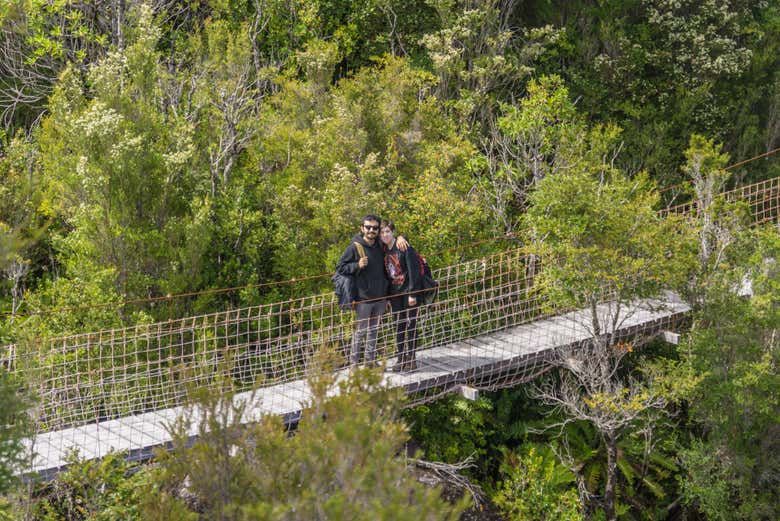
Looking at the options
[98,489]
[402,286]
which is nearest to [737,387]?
[402,286]

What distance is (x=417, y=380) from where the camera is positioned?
948 centimetres

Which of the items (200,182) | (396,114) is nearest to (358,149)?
(396,114)

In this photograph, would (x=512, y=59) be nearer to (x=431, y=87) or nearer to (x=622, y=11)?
(x=431, y=87)

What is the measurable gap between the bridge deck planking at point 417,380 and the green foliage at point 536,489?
1.19m

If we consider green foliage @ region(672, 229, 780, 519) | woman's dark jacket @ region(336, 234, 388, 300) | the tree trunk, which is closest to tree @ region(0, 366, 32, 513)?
woman's dark jacket @ region(336, 234, 388, 300)

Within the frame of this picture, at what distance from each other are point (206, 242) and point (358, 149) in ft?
8.02

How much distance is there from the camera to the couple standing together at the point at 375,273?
8922mm

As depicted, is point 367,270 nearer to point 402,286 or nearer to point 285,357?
point 402,286

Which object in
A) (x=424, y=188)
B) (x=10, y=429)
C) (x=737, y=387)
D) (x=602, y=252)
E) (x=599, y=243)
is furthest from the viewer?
(x=424, y=188)

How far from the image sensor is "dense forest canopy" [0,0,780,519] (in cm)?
948

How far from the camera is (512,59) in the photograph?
1587cm

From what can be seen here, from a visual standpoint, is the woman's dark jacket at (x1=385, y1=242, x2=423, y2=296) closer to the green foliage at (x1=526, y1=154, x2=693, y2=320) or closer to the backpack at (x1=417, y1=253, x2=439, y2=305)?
the backpack at (x1=417, y1=253, x2=439, y2=305)

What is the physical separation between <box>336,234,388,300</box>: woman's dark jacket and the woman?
0.31 feet

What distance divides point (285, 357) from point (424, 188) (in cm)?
300
